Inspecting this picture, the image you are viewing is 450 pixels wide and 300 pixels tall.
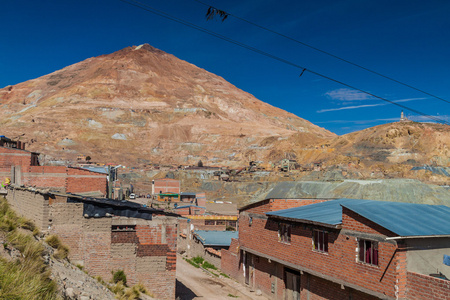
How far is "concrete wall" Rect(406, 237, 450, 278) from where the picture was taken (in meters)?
13.1

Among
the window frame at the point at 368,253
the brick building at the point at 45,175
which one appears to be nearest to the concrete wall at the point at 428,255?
the window frame at the point at 368,253

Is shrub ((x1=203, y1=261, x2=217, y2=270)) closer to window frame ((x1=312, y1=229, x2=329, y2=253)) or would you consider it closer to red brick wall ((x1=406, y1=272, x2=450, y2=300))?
window frame ((x1=312, y1=229, x2=329, y2=253))

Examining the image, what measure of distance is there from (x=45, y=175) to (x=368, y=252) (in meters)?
24.8

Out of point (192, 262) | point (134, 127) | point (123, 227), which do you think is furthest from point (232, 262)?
point (134, 127)

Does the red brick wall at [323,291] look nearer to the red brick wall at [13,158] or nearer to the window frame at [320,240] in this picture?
the window frame at [320,240]

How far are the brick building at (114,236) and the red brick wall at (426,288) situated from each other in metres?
8.26

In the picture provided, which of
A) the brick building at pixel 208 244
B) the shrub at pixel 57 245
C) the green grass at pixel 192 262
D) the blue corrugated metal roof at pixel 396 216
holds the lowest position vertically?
the green grass at pixel 192 262

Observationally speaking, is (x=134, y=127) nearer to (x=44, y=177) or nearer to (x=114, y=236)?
(x=44, y=177)

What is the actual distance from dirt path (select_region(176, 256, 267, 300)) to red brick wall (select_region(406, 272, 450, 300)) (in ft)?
31.2

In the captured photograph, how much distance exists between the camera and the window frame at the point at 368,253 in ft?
44.6

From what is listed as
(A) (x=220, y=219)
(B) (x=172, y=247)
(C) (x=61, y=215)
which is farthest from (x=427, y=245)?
(A) (x=220, y=219)

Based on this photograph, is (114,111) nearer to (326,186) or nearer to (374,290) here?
(326,186)

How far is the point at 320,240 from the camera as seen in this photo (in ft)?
53.7

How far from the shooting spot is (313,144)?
107000mm
